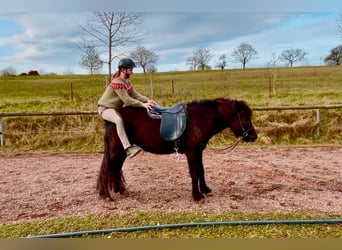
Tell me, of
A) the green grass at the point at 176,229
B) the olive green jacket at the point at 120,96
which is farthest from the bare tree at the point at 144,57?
the green grass at the point at 176,229

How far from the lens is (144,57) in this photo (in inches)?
206

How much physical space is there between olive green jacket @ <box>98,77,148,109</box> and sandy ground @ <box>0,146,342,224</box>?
91cm

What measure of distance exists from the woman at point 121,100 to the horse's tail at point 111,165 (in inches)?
4.5

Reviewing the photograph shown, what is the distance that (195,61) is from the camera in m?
5.47

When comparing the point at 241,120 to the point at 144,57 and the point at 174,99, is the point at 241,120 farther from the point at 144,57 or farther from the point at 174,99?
the point at 174,99

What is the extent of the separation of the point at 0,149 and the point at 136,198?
4011 mm

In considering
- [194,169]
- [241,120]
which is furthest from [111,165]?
[241,120]

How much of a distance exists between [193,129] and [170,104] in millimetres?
4118

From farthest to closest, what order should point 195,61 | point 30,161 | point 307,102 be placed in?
point 307,102 < point 195,61 < point 30,161

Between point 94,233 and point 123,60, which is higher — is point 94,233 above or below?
below

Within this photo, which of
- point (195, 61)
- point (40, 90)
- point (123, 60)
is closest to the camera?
point (123, 60)

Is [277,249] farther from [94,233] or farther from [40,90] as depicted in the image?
[40,90]

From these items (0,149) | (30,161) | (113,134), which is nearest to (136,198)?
(113,134)

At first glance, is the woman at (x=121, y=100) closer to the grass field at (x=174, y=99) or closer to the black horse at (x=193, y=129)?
the black horse at (x=193, y=129)
